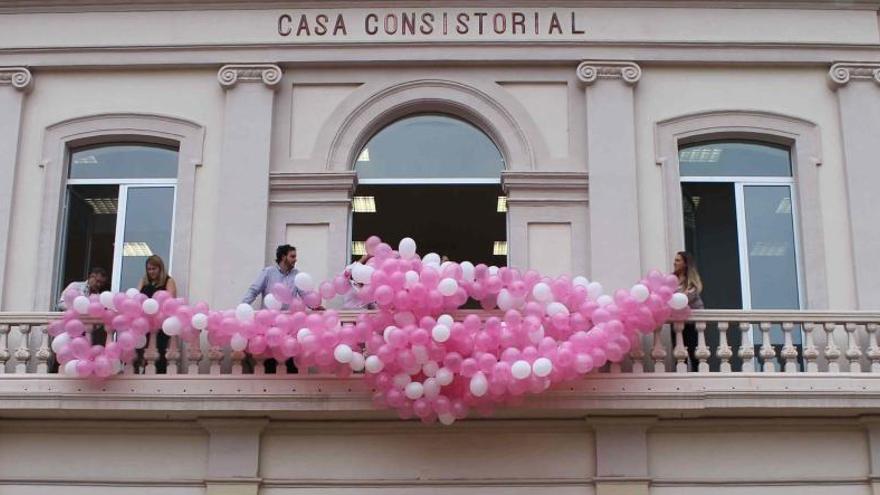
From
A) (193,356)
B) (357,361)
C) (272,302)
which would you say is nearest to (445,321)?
(357,361)

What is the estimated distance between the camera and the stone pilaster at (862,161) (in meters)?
12.7

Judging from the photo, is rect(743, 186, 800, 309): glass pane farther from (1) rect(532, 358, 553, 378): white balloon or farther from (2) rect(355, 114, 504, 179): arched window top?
(1) rect(532, 358, 553, 378): white balloon

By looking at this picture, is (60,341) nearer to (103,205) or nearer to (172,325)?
(172,325)

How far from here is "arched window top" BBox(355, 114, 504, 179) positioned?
13.8 m

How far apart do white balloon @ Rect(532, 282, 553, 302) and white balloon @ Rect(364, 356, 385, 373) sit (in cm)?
157

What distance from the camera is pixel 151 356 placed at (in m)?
12.2

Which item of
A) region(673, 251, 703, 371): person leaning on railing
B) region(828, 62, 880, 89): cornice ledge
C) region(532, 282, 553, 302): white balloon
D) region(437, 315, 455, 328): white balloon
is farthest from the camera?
region(828, 62, 880, 89): cornice ledge

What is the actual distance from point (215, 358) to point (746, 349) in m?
5.14

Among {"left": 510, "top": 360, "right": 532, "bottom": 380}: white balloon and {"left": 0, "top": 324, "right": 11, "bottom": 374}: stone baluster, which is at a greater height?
{"left": 0, "top": 324, "right": 11, "bottom": 374}: stone baluster

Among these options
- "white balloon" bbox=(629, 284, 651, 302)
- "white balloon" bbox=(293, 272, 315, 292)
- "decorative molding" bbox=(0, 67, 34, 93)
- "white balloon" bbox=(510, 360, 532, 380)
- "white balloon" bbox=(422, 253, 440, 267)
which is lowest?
"white balloon" bbox=(510, 360, 532, 380)

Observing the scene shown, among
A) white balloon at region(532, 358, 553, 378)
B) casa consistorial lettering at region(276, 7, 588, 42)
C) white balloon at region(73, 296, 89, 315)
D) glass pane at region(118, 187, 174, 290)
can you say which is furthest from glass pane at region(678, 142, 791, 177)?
white balloon at region(73, 296, 89, 315)

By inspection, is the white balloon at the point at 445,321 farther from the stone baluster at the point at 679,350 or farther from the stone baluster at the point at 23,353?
the stone baluster at the point at 23,353

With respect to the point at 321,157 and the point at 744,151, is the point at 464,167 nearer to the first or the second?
the point at 321,157

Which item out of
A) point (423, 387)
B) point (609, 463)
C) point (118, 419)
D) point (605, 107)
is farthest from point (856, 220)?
point (118, 419)
